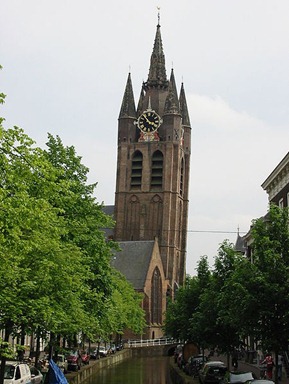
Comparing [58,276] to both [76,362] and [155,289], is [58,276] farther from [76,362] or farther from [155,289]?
[155,289]

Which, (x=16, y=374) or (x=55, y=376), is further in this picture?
(x=55, y=376)

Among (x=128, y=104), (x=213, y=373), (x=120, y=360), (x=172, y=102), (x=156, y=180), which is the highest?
(x=128, y=104)

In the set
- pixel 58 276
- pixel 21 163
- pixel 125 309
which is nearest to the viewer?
pixel 21 163

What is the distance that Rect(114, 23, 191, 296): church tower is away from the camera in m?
115

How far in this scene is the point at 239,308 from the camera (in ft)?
81.1

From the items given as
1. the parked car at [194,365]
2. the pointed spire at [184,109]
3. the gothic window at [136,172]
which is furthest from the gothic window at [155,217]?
the parked car at [194,365]

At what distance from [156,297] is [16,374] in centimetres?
8795

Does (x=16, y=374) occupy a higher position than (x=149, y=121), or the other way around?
(x=149, y=121)

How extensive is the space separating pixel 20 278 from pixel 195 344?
27633 mm

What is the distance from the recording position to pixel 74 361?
42.3 metres

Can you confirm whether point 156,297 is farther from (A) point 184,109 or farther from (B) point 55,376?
(B) point 55,376

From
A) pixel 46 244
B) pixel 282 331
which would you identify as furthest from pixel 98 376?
pixel 46 244

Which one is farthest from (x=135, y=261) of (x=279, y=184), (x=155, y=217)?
(x=279, y=184)

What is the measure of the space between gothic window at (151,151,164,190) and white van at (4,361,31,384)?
9259 cm
